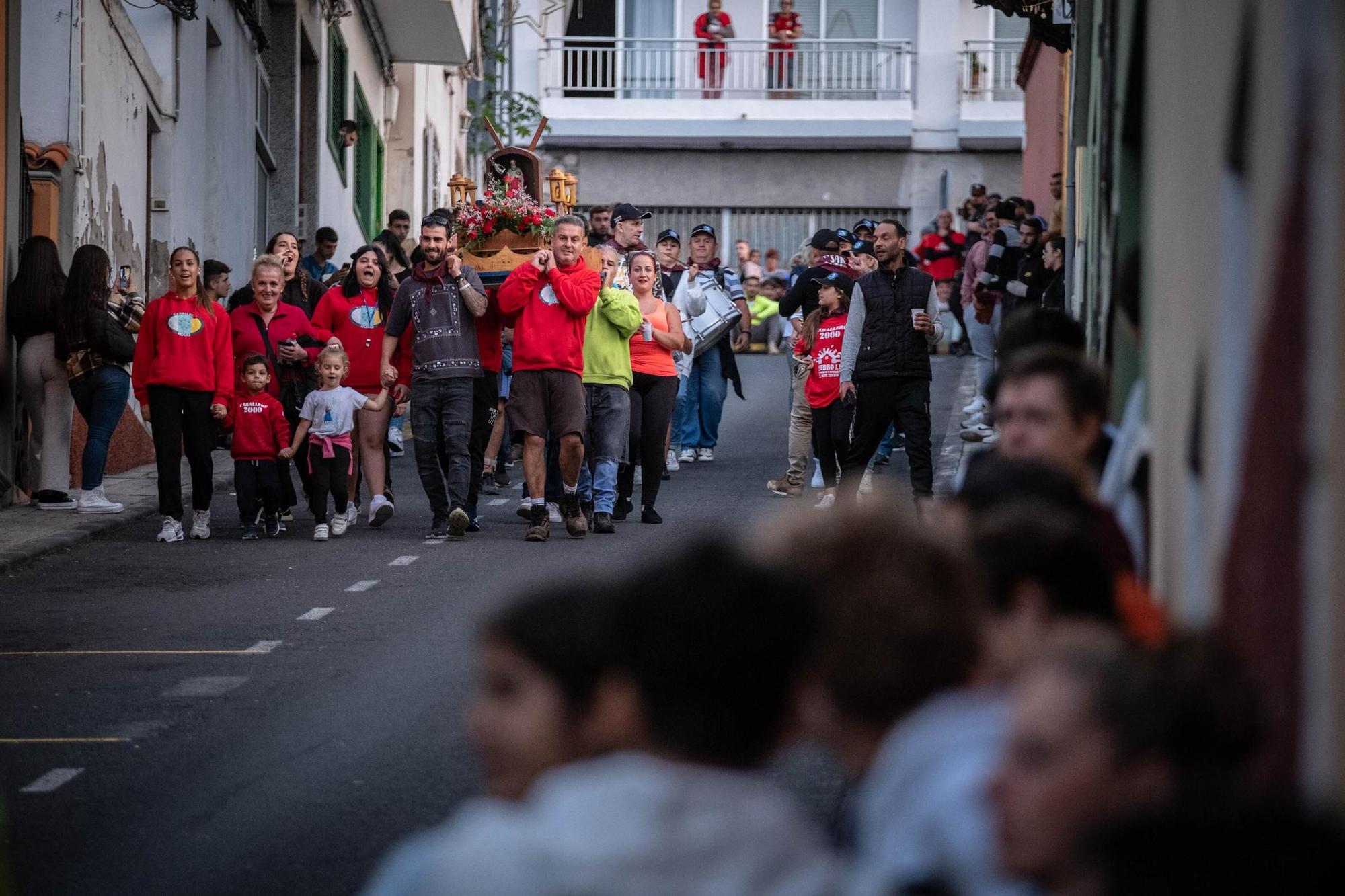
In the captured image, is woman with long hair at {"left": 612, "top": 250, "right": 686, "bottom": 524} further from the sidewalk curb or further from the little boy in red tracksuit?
the sidewalk curb

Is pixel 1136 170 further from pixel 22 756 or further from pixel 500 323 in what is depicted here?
pixel 500 323

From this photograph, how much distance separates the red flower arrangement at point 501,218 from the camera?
607 inches

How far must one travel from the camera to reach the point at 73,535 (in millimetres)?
12570

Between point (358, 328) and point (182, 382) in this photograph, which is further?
point (358, 328)

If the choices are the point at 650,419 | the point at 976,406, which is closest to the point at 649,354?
the point at 650,419

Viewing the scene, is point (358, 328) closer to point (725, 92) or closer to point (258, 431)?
point (258, 431)

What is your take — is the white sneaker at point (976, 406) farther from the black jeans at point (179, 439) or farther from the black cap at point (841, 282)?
the black jeans at point (179, 439)

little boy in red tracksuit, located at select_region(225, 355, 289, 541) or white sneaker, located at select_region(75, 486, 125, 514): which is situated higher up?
little boy in red tracksuit, located at select_region(225, 355, 289, 541)

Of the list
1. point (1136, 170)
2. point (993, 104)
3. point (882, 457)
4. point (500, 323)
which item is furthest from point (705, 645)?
point (993, 104)

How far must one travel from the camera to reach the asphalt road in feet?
18.9

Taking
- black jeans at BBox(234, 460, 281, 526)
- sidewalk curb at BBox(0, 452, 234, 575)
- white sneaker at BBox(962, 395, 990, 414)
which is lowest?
sidewalk curb at BBox(0, 452, 234, 575)

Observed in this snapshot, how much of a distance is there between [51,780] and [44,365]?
7.76m

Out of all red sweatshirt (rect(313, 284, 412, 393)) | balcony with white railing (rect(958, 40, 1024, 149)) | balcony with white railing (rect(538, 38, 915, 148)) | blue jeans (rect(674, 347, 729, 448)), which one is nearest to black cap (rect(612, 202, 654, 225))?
red sweatshirt (rect(313, 284, 412, 393))

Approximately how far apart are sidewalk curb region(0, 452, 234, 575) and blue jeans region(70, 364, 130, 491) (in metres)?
0.33
